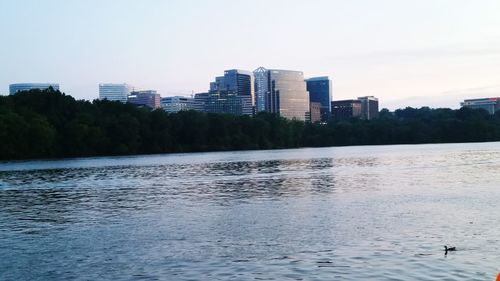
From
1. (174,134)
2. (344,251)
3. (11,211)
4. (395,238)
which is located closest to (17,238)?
(11,211)

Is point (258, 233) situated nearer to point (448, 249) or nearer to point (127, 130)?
point (448, 249)

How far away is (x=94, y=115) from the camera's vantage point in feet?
507

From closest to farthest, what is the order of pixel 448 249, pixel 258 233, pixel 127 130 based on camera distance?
1. pixel 448 249
2. pixel 258 233
3. pixel 127 130

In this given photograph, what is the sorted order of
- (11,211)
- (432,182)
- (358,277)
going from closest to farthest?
(358,277) → (11,211) → (432,182)

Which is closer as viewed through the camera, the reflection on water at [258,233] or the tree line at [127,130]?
the reflection on water at [258,233]

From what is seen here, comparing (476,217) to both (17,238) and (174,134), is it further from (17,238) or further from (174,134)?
(174,134)

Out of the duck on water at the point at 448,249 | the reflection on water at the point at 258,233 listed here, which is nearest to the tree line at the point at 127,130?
the reflection on water at the point at 258,233

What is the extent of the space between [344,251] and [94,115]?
141 m

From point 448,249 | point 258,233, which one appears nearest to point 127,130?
point 258,233

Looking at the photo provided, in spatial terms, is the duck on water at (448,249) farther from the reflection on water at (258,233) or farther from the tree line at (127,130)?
the tree line at (127,130)

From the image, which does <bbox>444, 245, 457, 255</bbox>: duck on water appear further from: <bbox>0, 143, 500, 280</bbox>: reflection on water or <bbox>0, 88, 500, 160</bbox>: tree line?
<bbox>0, 88, 500, 160</bbox>: tree line

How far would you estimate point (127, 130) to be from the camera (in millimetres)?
151625

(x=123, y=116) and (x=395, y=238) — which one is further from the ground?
(x=123, y=116)

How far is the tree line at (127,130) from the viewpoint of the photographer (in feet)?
420
